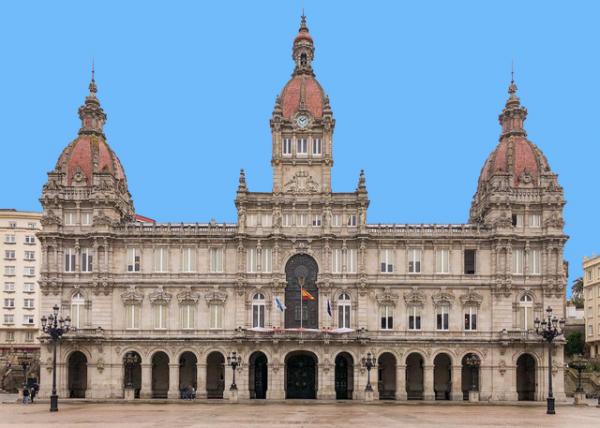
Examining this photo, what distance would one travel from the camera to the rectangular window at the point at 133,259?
9194 cm

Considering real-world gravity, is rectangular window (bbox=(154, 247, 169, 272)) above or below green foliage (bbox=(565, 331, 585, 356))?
above

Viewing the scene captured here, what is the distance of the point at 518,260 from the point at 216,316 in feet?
110

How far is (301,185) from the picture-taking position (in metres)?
92.6

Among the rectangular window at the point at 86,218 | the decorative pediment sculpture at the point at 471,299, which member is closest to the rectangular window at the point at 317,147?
the decorative pediment sculpture at the point at 471,299

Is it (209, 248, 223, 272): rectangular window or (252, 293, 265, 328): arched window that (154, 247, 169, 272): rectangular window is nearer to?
(209, 248, 223, 272): rectangular window

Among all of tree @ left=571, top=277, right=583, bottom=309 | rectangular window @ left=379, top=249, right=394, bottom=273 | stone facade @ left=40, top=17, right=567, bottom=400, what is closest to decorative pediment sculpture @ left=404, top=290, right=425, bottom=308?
stone facade @ left=40, top=17, right=567, bottom=400

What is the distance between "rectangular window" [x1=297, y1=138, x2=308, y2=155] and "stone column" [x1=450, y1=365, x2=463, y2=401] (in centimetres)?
2866

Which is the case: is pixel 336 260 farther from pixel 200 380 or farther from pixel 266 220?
pixel 200 380

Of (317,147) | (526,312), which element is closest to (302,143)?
(317,147)

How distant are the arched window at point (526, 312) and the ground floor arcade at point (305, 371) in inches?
96.2

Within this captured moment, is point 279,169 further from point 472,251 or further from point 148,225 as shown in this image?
point 472,251

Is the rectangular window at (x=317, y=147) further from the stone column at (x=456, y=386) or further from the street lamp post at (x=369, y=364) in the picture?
the stone column at (x=456, y=386)

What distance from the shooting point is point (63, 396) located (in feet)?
290

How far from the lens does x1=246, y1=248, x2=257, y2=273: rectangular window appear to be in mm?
91688
